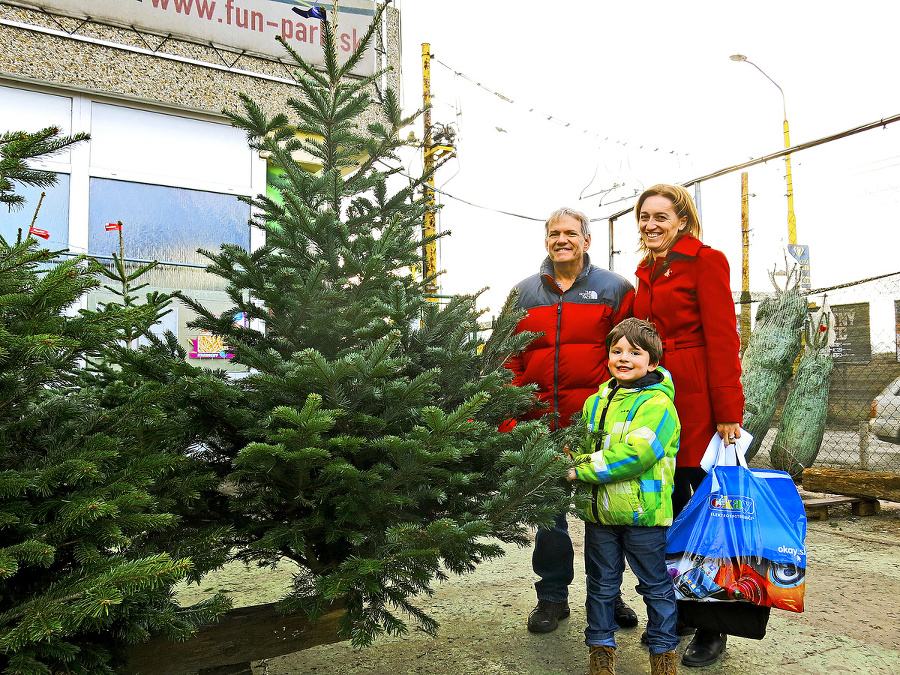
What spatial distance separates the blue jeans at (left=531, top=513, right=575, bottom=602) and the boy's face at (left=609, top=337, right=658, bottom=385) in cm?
86

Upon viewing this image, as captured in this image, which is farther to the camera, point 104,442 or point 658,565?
point 658,565

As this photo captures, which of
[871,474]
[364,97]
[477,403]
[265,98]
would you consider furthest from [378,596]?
[265,98]

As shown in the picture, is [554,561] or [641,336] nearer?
[641,336]

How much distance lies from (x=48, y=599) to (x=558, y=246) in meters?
2.49

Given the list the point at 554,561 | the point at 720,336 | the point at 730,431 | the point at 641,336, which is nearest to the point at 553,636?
the point at 554,561

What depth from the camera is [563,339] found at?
3.22 metres

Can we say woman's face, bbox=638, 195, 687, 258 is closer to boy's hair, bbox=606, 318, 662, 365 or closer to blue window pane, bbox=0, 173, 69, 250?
boy's hair, bbox=606, 318, 662, 365

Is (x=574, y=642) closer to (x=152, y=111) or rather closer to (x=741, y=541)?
(x=741, y=541)

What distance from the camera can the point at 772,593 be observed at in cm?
263

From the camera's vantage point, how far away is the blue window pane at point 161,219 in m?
8.21

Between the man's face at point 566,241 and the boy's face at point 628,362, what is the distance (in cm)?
59

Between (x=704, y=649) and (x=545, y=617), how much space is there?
736mm

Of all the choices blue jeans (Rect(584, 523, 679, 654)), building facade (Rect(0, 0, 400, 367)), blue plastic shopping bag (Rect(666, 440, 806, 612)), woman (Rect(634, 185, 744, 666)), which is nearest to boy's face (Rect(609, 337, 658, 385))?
woman (Rect(634, 185, 744, 666))

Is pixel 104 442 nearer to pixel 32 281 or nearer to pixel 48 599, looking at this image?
pixel 48 599
